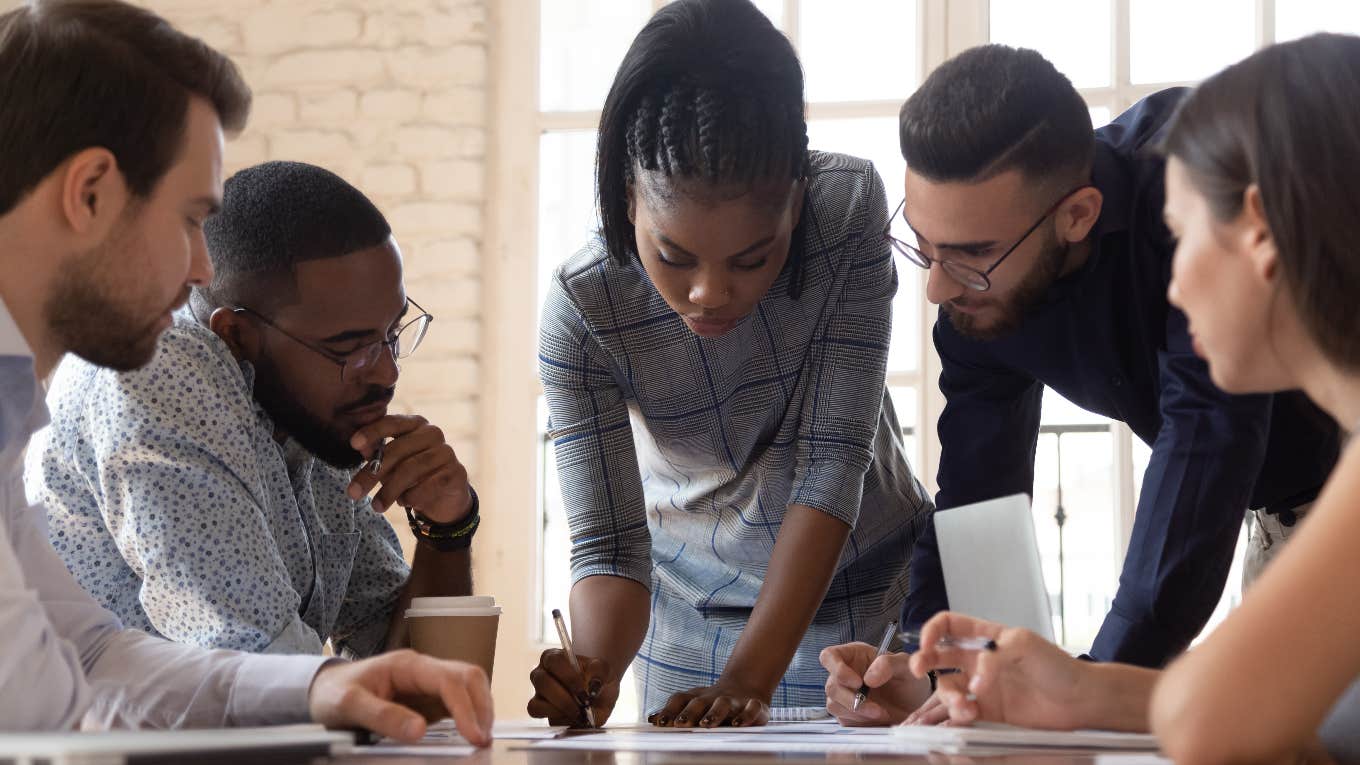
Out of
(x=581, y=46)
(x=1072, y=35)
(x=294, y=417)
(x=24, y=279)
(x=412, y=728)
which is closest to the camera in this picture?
(x=412, y=728)

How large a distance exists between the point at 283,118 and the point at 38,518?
2.32m

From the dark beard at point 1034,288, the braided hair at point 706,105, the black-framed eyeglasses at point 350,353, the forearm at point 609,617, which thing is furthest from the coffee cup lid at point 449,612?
the dark beard at point 1034,288

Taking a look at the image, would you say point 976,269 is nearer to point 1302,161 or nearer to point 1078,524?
point 1302,161

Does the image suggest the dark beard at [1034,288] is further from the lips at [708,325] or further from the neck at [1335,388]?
the neck at [1335,388]

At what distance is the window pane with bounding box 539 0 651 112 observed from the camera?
11.1ft

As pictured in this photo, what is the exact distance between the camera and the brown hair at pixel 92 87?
114 centimetres

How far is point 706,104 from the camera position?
4.84 ft

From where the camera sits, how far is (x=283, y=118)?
3.36 meters

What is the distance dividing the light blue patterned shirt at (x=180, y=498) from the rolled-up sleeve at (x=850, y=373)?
609 mm

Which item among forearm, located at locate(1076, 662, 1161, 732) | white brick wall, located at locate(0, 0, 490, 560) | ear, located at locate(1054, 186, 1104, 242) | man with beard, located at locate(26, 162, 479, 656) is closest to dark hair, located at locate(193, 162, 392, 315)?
man with beard, located at locate(26, 162, 479, 656)

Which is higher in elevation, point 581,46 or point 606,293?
point 581,46

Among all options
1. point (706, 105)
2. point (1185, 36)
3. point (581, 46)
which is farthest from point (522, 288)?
point (706, 105)

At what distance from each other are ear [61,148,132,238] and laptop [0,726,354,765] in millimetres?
501

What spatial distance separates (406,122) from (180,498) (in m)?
2.13
